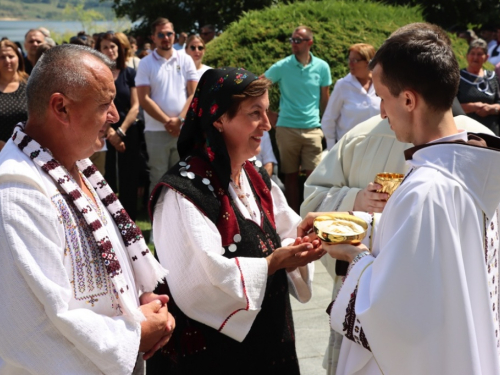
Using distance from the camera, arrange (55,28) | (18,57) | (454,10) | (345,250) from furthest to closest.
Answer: (55,28), (454,10), (18,57), (345,250)

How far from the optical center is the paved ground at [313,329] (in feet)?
15.8

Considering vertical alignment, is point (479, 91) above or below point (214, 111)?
below

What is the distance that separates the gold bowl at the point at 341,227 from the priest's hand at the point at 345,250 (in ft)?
0.07

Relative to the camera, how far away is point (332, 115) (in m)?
8.23

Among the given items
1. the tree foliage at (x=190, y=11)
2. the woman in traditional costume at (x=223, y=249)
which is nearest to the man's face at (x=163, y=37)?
the woman in traditional costume at (x=223, y=249)

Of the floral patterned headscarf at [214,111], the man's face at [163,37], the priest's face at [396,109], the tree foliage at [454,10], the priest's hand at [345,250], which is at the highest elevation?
the priest's face at [396,109]

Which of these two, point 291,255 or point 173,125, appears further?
point 173,125

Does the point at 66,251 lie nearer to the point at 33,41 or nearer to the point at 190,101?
the point at 190,101

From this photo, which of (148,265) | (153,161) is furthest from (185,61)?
(148,265)

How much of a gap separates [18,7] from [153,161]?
14996 centimetres

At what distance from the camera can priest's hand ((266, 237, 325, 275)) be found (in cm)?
299

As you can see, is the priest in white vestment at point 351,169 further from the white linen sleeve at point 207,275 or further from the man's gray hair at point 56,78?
the man's gray hair at point 56,78

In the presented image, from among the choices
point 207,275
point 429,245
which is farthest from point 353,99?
point 429,245

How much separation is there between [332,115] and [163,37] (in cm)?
232
